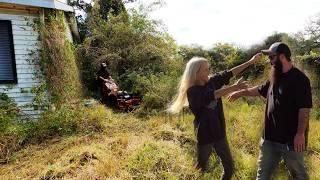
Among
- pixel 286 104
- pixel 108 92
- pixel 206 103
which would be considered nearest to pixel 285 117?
pixel 286 104

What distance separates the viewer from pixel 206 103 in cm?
516

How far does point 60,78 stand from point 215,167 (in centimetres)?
588

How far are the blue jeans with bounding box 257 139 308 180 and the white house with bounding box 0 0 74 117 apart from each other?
7.19 meters

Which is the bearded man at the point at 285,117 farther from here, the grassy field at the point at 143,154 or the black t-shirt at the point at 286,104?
the grassy field at the point at 143,154

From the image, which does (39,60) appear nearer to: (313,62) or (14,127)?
(14,127)

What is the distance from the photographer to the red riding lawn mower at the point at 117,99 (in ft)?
42.6

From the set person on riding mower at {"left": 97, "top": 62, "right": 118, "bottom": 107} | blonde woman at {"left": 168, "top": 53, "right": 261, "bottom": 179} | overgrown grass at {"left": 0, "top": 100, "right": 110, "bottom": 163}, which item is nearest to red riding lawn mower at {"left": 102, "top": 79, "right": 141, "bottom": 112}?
person on riding mower at {"left": 97, "top": 62, "right": 118, "bottom": 107}

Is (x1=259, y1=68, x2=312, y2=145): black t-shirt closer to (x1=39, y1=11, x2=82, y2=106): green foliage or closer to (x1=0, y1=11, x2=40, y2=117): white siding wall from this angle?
(x1=39, y1=11, x2=82, y2=106): green foliage

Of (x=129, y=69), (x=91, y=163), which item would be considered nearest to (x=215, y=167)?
(x=91, y=163)

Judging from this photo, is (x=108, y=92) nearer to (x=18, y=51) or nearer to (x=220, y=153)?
(x=18, y=51)

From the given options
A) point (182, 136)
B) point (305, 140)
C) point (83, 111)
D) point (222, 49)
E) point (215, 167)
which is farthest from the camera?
point (222, 49)

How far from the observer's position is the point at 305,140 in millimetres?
4523

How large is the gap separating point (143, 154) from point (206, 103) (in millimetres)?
2063

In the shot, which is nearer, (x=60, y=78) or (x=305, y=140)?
(x=305, y=140)
